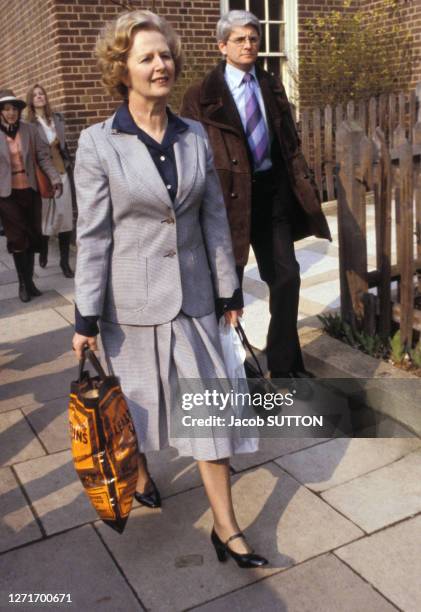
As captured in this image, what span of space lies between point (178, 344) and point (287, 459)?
1110 millimetres

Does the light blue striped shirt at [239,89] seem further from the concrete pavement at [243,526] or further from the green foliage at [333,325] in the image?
the concrete pavement at [243,526]

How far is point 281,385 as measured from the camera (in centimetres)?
395

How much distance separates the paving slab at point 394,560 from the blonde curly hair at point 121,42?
6.31 feet

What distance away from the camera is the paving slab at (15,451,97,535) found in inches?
116

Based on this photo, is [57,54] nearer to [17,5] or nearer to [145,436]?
[17,5]

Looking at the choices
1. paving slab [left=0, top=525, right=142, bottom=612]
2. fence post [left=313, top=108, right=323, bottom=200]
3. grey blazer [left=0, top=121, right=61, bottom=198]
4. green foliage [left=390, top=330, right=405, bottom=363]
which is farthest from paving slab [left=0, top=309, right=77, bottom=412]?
fence post [left=313, top=108, right=323, bottom=200]

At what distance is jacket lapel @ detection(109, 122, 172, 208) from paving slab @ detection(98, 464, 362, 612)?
1356 mm

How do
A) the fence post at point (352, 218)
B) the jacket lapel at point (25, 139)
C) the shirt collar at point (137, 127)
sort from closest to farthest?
the shirt collar at point (137, 127), the fence post at point (352, 218), the jacket lapel at point (25, 139)

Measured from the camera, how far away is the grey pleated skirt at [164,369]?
2539 millimetres

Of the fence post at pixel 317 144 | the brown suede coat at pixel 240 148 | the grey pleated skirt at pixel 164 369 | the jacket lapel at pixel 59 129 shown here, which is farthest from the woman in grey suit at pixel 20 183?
the fence post at pixel 317 144

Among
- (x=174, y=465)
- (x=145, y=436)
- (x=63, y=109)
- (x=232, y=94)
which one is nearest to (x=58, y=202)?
(x=63, y=109)

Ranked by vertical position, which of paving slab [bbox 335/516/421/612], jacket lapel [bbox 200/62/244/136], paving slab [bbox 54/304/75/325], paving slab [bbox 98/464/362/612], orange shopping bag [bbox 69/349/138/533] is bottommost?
paving slab [bbox 98/464/362/612]

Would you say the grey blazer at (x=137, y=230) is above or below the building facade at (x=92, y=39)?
below

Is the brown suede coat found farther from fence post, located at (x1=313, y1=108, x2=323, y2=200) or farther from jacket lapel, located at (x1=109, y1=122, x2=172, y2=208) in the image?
fence post, located at (x1=313, y1=108, x2=323, y2=200)
